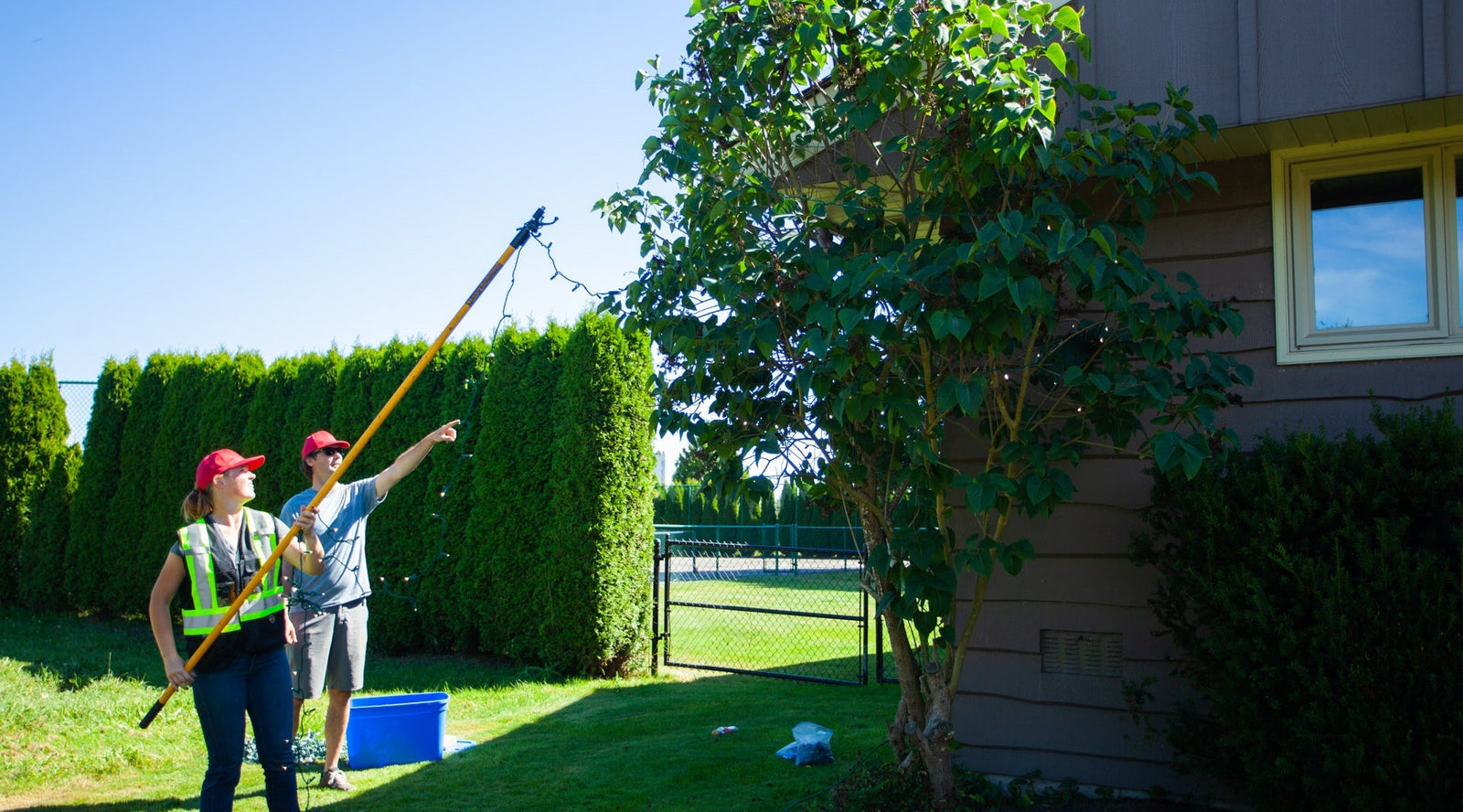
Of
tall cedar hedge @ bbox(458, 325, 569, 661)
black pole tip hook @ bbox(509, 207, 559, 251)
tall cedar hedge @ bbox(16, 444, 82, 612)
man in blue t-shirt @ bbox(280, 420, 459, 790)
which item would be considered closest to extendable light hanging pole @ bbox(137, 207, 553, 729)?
black pole tip hook @ bbox(509, 207, 559, 251)

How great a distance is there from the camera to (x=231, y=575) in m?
3.82


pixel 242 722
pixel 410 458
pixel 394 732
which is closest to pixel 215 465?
pixel 410 458

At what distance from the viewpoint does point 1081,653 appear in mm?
4438

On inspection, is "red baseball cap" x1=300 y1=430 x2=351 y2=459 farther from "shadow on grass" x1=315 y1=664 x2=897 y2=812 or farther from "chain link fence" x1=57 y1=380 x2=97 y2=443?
"chain link fence" x1=57 y1=380 x2=97 y2=443

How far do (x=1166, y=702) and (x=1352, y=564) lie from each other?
1.17 meters

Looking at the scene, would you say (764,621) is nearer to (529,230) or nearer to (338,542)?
(338,542)

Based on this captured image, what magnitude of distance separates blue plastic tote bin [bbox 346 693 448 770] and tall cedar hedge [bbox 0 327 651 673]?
1.25m

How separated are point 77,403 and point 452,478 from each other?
32.8 ft

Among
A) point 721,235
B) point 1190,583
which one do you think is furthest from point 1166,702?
point 721,235

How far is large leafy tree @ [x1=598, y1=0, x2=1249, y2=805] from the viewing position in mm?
3318

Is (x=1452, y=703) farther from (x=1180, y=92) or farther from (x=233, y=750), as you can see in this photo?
(x=233, y=750)

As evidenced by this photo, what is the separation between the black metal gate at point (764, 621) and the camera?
8.35m

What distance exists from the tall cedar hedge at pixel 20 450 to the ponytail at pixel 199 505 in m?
11.1

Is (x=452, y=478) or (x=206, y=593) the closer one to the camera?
(x=206, y=593)
